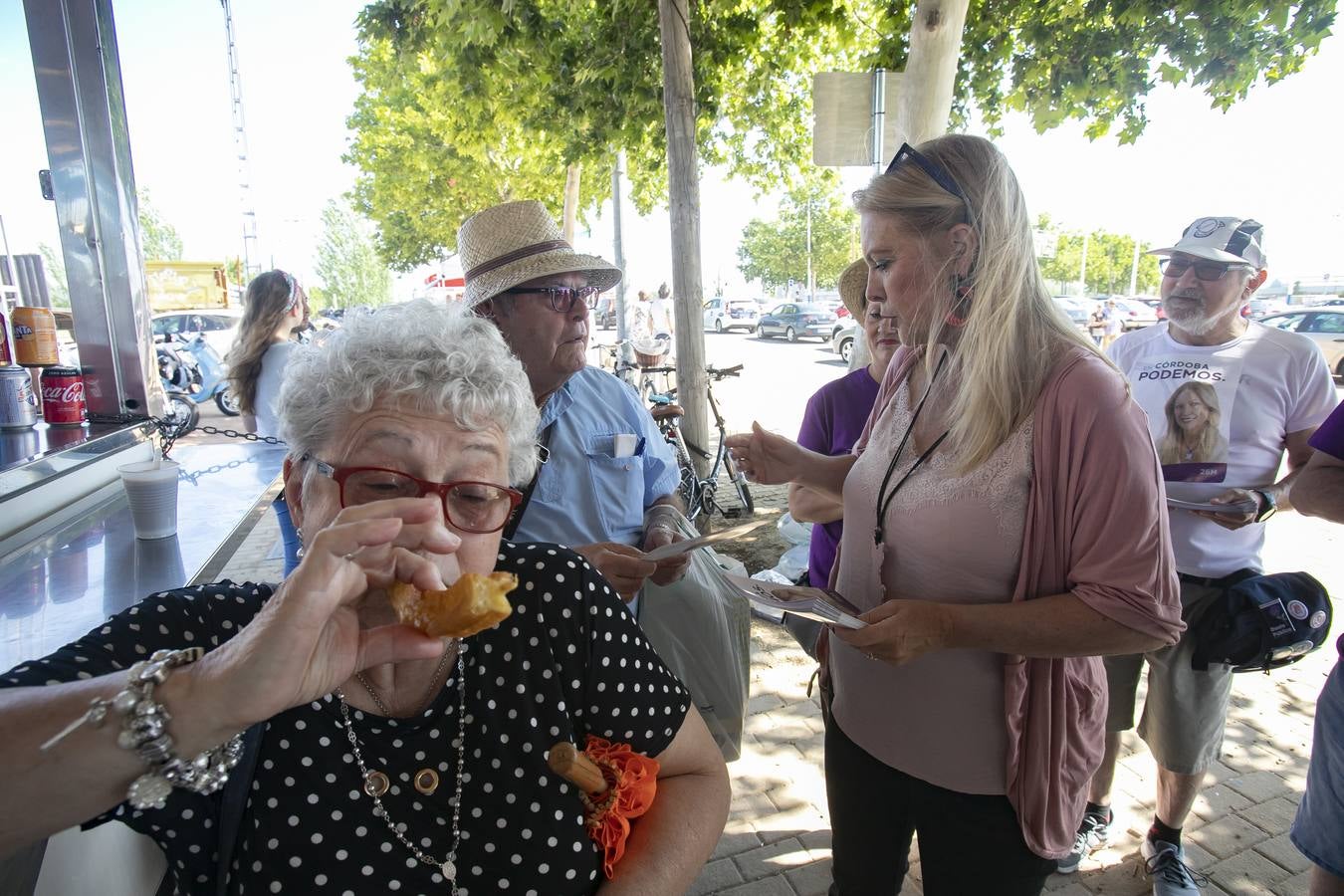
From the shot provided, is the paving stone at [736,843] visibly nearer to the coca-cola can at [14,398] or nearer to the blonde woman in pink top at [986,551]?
the blonde woman in pink top at [986,551]

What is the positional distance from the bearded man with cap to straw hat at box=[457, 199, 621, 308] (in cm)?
243

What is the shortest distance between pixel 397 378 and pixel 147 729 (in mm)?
721

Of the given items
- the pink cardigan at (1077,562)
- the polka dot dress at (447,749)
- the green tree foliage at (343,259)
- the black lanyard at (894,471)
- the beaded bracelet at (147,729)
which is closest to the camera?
the beaded bracelet at (147,729)

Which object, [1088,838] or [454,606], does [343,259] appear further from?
[454,606]

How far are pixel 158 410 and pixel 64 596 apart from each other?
2545 mm

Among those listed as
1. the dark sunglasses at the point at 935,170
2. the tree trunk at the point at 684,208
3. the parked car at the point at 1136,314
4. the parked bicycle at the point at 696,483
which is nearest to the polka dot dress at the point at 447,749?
the dark sunglasses at the point at 935,170

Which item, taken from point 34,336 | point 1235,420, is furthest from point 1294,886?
point 34,336

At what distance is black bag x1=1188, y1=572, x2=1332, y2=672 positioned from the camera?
253 cm

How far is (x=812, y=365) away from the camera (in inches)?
958

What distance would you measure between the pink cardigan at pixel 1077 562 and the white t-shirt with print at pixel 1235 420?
60.1 inches

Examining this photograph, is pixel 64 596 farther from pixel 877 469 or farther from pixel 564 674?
pixel 877 469

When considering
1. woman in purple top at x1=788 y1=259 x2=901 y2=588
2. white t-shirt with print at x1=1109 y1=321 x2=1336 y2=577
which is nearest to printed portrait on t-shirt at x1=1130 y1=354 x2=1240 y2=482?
white t-shirt with print at x1=1109 y1=321 x2=1336 y2=577

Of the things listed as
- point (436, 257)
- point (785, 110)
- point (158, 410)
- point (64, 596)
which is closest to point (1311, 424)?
point (64, 596)

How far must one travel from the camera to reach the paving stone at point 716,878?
2.76 meters
